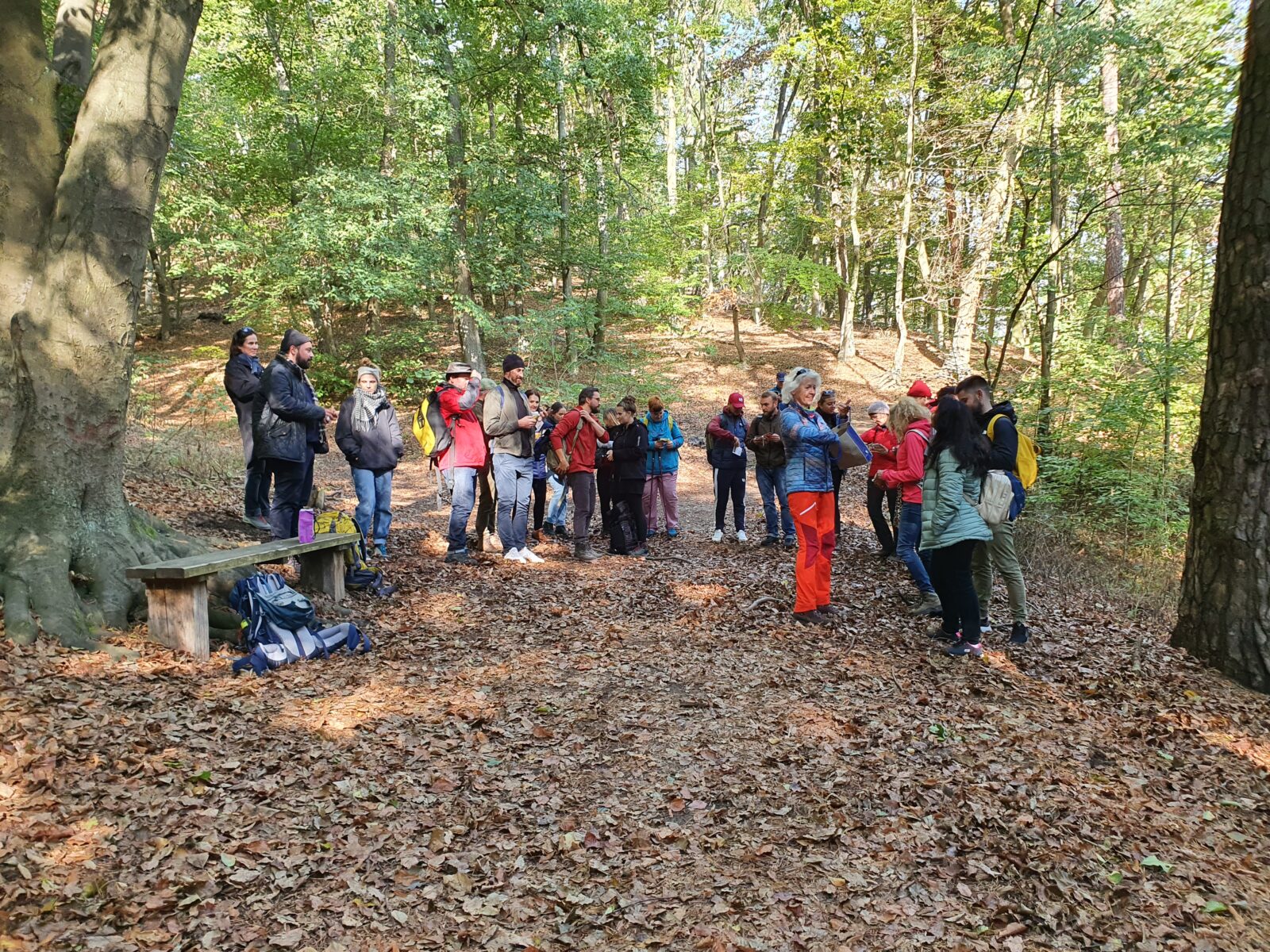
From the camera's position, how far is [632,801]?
3.87 m

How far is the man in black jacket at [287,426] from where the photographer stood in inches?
253

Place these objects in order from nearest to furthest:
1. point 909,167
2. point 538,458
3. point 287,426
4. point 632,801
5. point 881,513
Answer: point 632,801
point 287,426
point 881,513
point 538,458
point 909,167

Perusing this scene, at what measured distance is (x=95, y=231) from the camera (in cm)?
474

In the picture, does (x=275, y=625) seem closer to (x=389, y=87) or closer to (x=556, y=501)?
(x=556, y=501)

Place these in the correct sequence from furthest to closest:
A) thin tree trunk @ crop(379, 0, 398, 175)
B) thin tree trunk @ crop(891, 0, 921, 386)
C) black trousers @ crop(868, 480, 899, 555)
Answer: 1. thin tree trunk @ crop(891, 0, 921, 386)
2. thin tree trunk @ crop(379, 0, 398, 175)
3. black trousers @ crop(868, 480, 899, 555)

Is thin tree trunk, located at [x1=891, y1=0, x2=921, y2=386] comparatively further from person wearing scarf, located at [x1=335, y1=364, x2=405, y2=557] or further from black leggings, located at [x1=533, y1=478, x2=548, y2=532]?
person wearing scarf, located at [x1=335, y1=364, x2=405, y2=557]

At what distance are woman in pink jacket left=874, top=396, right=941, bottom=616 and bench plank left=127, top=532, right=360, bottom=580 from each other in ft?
17.1

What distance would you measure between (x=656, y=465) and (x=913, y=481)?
4295 millimetres

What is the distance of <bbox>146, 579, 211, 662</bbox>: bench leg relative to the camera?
4.74m

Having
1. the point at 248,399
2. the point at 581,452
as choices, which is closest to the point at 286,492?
the point at 248,399

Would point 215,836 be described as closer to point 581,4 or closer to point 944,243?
point 581,4

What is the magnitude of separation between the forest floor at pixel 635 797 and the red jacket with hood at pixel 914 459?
145 centimetres

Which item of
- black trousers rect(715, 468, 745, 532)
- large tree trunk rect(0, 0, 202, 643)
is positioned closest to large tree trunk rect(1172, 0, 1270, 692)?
black trousers rect(715, 468, 745, 532)

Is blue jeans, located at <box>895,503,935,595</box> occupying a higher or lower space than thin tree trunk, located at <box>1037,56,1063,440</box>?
lower
